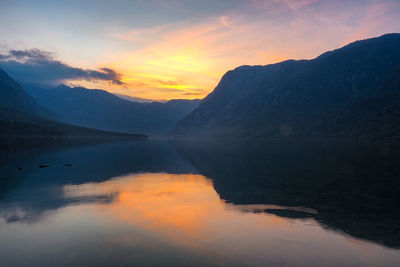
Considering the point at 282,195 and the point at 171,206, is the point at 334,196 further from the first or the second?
the point at 171,206

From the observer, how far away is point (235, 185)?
3584cm

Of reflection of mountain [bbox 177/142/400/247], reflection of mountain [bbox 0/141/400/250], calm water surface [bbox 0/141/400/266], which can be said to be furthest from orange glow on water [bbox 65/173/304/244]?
reflection of mountain [bbox 177/142/400/247]

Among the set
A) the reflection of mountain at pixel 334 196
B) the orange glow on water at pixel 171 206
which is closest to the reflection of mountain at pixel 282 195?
the reflection of mountain at pixel 334 196

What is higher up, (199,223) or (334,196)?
(199,223)

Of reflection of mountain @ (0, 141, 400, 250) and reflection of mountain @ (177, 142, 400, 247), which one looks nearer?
reflection of mountain @ (177, 142, 400, 247)

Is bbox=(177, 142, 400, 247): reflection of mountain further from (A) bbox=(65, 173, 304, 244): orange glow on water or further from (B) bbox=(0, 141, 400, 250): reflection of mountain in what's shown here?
(A) bbox=(65, 173, 304, 244): orange glow on water

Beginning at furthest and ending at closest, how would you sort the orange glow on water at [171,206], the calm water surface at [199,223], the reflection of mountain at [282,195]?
the reflection of mountain at [282,195]
the orange glow on water at [171,206]
the calm water surface at [199,223]

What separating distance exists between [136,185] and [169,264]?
73.2ft

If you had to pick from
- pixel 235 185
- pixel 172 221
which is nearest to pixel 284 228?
pixel 172 221

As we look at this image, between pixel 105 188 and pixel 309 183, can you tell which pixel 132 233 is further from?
pixel 309 183

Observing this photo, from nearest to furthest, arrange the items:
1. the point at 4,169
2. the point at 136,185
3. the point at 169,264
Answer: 1. the point at 169,264
2. the point at 136,185
3. the point at 4,169

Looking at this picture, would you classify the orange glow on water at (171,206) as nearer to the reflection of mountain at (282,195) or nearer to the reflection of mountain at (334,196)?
the reflection of mountain at (282,195)

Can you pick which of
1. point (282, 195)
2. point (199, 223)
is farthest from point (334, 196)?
point (199, 223)

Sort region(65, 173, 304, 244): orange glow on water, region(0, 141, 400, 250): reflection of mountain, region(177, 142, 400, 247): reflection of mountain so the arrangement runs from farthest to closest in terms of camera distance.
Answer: region(0, 141, 400, 250): reflection of mountain < region(177, 142, 400, 247): reflection of mountain < region(65, 173, 304, 244): orange glow on water
